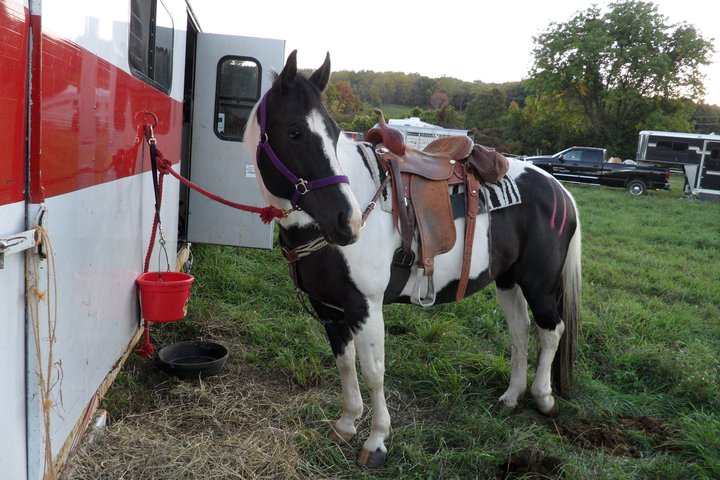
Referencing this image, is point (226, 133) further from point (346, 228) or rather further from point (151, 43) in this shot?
point (346, 228)

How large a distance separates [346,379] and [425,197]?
1.10 m

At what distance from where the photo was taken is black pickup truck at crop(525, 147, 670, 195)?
1939 cm

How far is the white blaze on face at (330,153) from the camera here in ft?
7.36

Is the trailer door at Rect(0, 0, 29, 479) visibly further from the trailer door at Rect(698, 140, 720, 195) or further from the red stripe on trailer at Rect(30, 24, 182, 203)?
the trailer door at Rect(698, 140, 720, 195)

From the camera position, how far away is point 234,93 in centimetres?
523

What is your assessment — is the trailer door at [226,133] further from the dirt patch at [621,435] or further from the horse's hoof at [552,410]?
the dirt patch at [621,435]

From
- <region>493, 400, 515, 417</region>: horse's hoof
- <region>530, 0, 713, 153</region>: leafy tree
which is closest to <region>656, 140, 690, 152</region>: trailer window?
<region>530, 0, 713, 153</region>: leafy tree

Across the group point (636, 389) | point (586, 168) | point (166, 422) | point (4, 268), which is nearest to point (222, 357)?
point (166, 422)

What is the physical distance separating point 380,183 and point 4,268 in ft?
5.69

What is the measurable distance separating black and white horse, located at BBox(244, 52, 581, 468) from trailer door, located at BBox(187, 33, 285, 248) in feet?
8.10

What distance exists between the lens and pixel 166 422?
120 inches

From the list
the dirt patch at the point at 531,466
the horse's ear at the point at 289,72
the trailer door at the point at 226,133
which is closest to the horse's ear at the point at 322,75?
the horse's ear at the point at 289,72

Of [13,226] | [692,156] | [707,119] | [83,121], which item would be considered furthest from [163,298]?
[707,119]

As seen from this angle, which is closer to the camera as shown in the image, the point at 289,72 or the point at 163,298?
the point at 289,72
